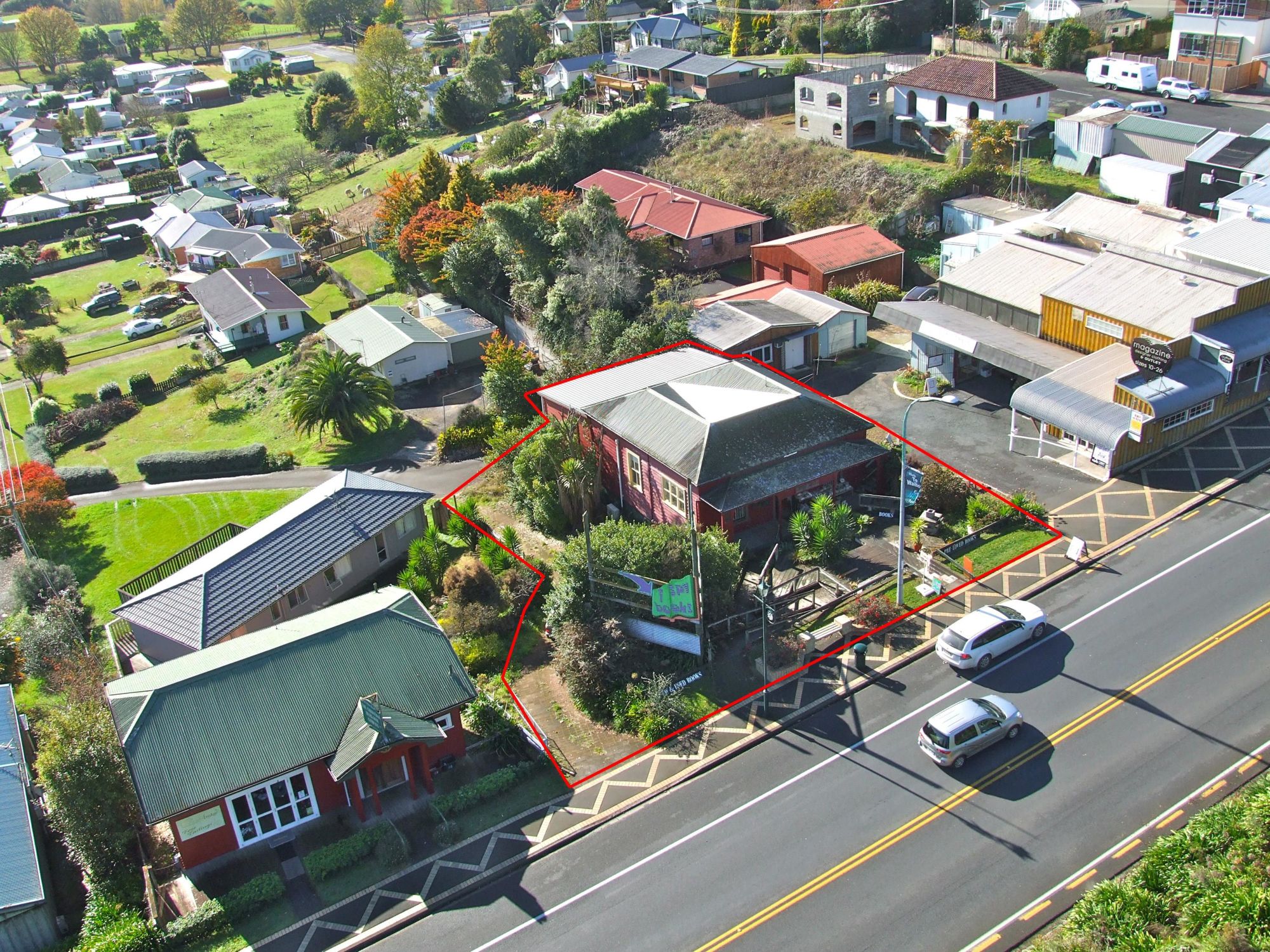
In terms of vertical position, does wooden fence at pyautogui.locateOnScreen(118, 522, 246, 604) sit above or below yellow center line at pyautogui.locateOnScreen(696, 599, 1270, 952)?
below

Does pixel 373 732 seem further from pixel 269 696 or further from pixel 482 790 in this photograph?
pixel 269 696

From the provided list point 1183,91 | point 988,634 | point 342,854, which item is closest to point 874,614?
point 988,634

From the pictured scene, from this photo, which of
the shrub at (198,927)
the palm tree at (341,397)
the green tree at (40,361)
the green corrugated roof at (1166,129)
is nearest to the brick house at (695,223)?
the palm tree at (341,397)

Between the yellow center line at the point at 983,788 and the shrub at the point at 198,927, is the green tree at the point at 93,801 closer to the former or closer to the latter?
the shrub at the point at 198,927

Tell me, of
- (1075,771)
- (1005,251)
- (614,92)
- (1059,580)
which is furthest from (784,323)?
(614,92)

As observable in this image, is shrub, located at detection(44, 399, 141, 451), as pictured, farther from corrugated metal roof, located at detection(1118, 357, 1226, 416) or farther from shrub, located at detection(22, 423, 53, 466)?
corrugated metal roof, located at detection(1118, 357, 1226, 416)

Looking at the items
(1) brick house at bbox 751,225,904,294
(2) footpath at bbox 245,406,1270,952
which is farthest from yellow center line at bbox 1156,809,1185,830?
(1) brick house at bbox 751,225,904,294
